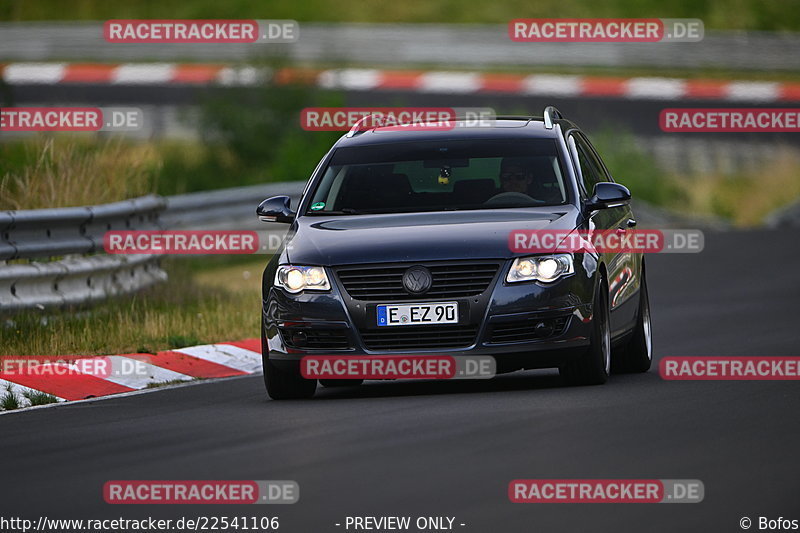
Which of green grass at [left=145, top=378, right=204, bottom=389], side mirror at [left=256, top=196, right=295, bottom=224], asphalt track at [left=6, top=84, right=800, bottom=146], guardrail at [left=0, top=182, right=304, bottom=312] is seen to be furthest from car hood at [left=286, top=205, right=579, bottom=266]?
asphalt track at [left=6, top=84, right=800, bottom=146]

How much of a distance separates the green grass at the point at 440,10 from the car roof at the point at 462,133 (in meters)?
37.5

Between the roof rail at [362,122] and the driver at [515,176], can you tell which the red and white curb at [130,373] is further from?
the driver at [515,176]

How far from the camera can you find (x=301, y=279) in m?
11.7

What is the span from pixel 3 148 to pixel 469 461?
1152cm

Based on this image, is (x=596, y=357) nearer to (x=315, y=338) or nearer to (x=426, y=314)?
(x=426, y=314)

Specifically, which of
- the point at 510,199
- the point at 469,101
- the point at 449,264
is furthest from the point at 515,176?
Answer: the point at 469,101

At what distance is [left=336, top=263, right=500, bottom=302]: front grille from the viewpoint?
11.4 meters

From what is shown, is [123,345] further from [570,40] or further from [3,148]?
[570,40]

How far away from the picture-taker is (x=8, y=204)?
55.7 feet

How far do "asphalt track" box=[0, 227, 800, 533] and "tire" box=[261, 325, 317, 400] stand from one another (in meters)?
0.18

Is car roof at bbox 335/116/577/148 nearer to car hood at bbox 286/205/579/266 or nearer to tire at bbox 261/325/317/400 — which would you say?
car hood at bbox 286/205/579/266

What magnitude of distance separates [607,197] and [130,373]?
3.60 m

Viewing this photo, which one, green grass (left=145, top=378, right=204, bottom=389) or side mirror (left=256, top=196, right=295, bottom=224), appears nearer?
side mirror (left=256, top=196, right=295, bottom=224)

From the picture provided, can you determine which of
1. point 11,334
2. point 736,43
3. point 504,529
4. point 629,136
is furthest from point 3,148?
point 736,43
